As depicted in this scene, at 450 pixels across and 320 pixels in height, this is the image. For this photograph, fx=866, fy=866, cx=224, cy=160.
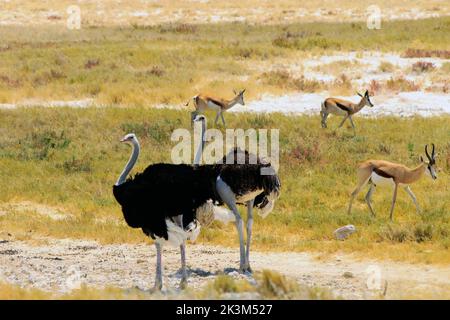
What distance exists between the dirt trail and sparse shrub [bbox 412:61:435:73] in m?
17.9

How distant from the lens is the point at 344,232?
1333cm

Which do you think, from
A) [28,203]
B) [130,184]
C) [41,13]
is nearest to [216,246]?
[130,184]

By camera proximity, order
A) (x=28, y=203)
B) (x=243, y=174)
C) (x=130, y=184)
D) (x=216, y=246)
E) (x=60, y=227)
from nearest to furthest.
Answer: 1. (x=130, y=184)
2. (x=243, y=174)
3. (x=216, y=246)
4. (x=60, y=227)
5. (x=28, y=203)

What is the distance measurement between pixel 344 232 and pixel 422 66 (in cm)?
1737

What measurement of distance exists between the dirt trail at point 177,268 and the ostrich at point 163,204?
2.76 ft

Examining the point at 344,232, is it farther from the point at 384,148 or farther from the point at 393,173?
the point at 384,148

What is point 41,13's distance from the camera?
58.2 metres

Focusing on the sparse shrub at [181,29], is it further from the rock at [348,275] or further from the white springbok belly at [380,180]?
the rock at [348,275]

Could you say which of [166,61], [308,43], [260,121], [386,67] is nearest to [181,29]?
[308,43]

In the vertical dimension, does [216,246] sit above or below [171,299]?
below

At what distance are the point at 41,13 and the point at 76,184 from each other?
43.6 m

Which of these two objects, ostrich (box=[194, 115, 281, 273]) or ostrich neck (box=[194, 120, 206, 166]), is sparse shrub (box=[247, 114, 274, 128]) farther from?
ostrich (box=[194, 115, 281, 273])

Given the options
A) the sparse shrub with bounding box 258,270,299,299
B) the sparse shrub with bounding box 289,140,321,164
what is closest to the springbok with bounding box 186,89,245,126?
the sparse shrub with bounding box 289,140,321,164
